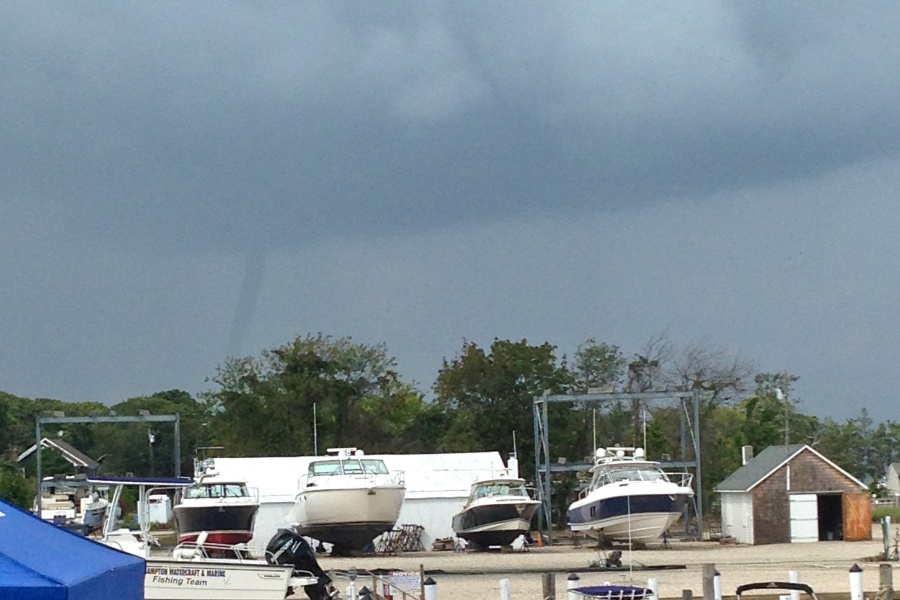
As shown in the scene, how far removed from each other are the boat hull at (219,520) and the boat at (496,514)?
28.3 feet

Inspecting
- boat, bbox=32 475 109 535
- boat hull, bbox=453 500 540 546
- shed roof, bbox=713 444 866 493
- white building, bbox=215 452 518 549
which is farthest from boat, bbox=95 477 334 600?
shed roof, bbox=713 444 866 493

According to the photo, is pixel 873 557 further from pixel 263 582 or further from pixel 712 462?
pixel 712 462

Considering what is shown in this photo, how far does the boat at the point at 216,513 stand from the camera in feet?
122

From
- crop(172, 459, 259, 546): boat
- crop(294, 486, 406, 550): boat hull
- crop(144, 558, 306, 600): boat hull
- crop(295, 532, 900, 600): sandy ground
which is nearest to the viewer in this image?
crop(144, 558, 306, 600): boat hull

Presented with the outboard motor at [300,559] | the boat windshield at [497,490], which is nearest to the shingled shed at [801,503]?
the boat windshield at [497,490]

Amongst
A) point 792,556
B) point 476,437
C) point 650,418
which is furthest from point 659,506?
point 650,418

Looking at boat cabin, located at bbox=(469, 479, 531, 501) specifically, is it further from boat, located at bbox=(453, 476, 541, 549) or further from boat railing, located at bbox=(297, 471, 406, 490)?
boat railing, located at bbox=(297, 471, 406, 490)

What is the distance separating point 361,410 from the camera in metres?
73.0

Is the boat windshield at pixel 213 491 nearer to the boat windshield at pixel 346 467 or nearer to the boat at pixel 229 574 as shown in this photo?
the boat windshield at pixel 346 467

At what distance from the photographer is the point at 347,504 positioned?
38.0m

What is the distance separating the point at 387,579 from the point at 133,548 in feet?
14.3

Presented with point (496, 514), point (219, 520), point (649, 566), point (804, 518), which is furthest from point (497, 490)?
point (649, 566)

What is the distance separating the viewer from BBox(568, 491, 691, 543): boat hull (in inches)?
1592

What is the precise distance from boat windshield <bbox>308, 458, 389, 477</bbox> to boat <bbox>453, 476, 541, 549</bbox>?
4.66 metres
